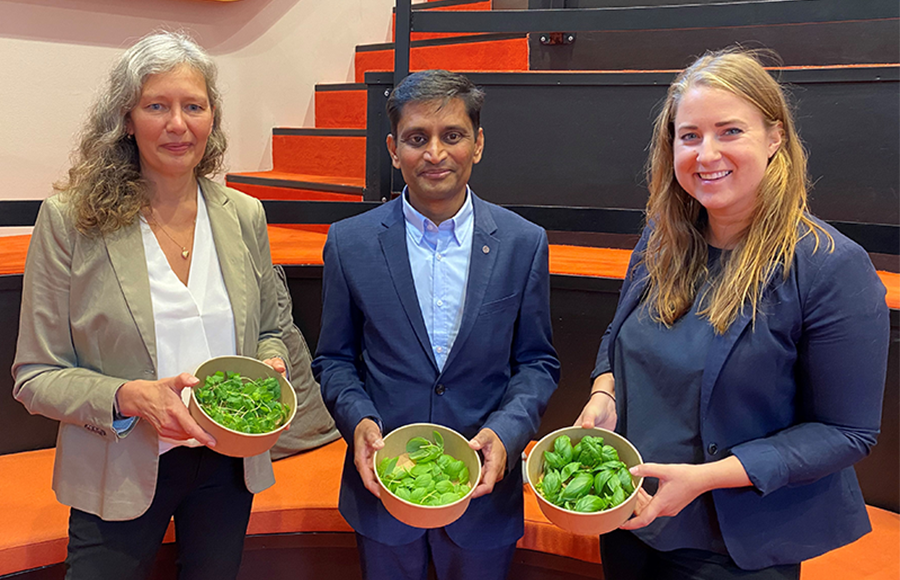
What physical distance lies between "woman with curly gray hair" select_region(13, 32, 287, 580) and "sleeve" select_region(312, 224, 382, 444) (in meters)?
0.11

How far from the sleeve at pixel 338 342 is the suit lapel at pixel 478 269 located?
0.69ft

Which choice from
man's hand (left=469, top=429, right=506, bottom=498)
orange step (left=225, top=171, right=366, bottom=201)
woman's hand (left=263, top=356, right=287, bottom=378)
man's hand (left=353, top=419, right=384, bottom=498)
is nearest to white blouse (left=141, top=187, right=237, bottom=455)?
woman's hand (left=263, top=356, right=287, bottom=378)

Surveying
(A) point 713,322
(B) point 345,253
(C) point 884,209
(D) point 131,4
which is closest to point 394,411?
(B) point 345,253

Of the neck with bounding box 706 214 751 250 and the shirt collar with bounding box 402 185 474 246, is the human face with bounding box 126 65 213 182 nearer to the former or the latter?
the shirt collar with bounding box 402 185 474 246

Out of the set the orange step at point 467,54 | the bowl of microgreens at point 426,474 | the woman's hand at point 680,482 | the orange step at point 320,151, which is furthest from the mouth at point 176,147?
the orange step at point 320,151

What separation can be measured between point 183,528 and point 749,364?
1177 mm

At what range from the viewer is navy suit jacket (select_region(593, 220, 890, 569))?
109 cm

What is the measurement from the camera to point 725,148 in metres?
1.15

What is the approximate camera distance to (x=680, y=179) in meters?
1.23

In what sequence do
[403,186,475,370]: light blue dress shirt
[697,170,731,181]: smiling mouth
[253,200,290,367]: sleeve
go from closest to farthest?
1. [697,170,731,181]: smiling mouth
2. [403,186,475,370]: light blue dress shirt
3. [253,200,290,367]: sleeve

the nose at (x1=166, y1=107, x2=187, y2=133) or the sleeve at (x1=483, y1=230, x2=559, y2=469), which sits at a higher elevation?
the nose at (x1=166, y1=107, x2=187, y2=133)

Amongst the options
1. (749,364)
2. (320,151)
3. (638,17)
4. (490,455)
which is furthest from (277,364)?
(320,151)

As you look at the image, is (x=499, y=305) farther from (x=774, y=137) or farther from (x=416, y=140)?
(x=774, y=137)

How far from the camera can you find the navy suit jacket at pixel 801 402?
1087mm
